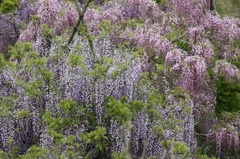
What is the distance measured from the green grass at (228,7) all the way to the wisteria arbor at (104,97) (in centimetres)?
1489


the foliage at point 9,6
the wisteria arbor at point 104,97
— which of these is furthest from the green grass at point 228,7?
the wisteria arbor at point 104,97

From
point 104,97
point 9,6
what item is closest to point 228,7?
point 9,6

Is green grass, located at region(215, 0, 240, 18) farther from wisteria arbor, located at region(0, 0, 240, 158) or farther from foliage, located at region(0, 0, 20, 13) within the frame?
wisteria arbor, located at region(0, 0, 240, 158)

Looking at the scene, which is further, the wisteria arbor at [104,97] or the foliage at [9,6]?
the foliage at [9,6]

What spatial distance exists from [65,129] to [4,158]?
1011 mm

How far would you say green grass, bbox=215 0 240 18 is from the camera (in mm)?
23406

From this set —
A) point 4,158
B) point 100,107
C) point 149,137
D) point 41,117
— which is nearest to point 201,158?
point 149,137

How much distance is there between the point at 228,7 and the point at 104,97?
19.3 meters

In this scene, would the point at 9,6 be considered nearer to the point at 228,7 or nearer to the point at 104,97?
the point at 104,97

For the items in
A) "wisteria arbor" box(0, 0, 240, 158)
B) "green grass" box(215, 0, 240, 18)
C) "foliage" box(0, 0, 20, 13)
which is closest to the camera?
"wisteria arbor" box(0, 0, 240, 158)

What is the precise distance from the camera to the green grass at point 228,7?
922 inches

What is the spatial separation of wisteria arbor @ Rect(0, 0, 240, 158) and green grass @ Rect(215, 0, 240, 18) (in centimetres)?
1489

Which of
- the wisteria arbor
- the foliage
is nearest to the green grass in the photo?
the foliage

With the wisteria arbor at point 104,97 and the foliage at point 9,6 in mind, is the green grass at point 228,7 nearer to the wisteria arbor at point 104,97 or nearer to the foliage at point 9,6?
the foliage at point 9,6
